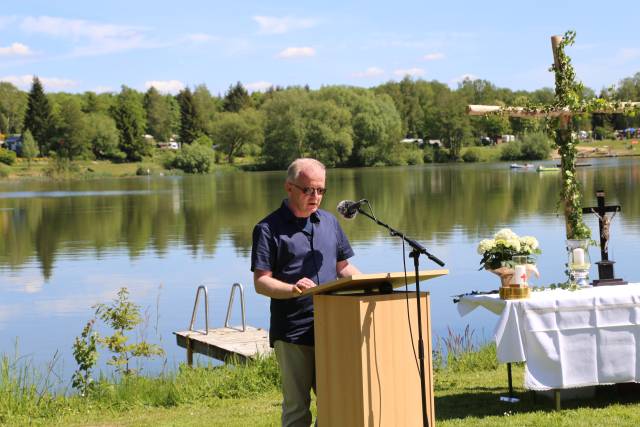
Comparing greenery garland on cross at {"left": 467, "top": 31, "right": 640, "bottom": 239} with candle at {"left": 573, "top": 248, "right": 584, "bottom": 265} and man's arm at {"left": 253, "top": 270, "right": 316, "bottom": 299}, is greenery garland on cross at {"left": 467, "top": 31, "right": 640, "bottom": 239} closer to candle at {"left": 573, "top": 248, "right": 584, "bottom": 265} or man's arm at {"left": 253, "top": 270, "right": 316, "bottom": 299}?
candle at {"left": 573, "top": 248, "right": 584, "bottom": 265}

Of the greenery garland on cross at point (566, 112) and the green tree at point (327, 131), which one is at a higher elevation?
the green tree at point (327, 131)

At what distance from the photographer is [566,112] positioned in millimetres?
9094

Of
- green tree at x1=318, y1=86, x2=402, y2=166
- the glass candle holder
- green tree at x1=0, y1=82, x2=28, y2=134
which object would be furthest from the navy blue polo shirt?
green tree at x1=0, y1=82, x2=28, y2=134

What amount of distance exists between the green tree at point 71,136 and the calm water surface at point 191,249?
69221mm

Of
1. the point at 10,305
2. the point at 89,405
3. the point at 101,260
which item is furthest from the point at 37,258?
the point at 89,405

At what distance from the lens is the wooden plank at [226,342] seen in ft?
41.7

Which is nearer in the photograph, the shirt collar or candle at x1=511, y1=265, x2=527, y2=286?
the shirt collar

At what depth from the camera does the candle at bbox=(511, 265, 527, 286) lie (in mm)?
7441

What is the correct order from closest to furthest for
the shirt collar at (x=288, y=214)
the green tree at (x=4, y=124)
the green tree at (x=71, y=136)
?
the shirt collar at (x=288, y=214) → the green tree at (x=71, y=136) → the green tree at (x=4, y=124)

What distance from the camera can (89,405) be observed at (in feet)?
29.2

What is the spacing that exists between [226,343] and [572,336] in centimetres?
694

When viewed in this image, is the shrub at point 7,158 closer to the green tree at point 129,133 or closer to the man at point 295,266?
the green tree at point 129,133

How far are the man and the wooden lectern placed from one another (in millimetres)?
288

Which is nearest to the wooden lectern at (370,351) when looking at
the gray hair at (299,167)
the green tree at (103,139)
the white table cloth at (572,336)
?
the gray hair at (299,167)
